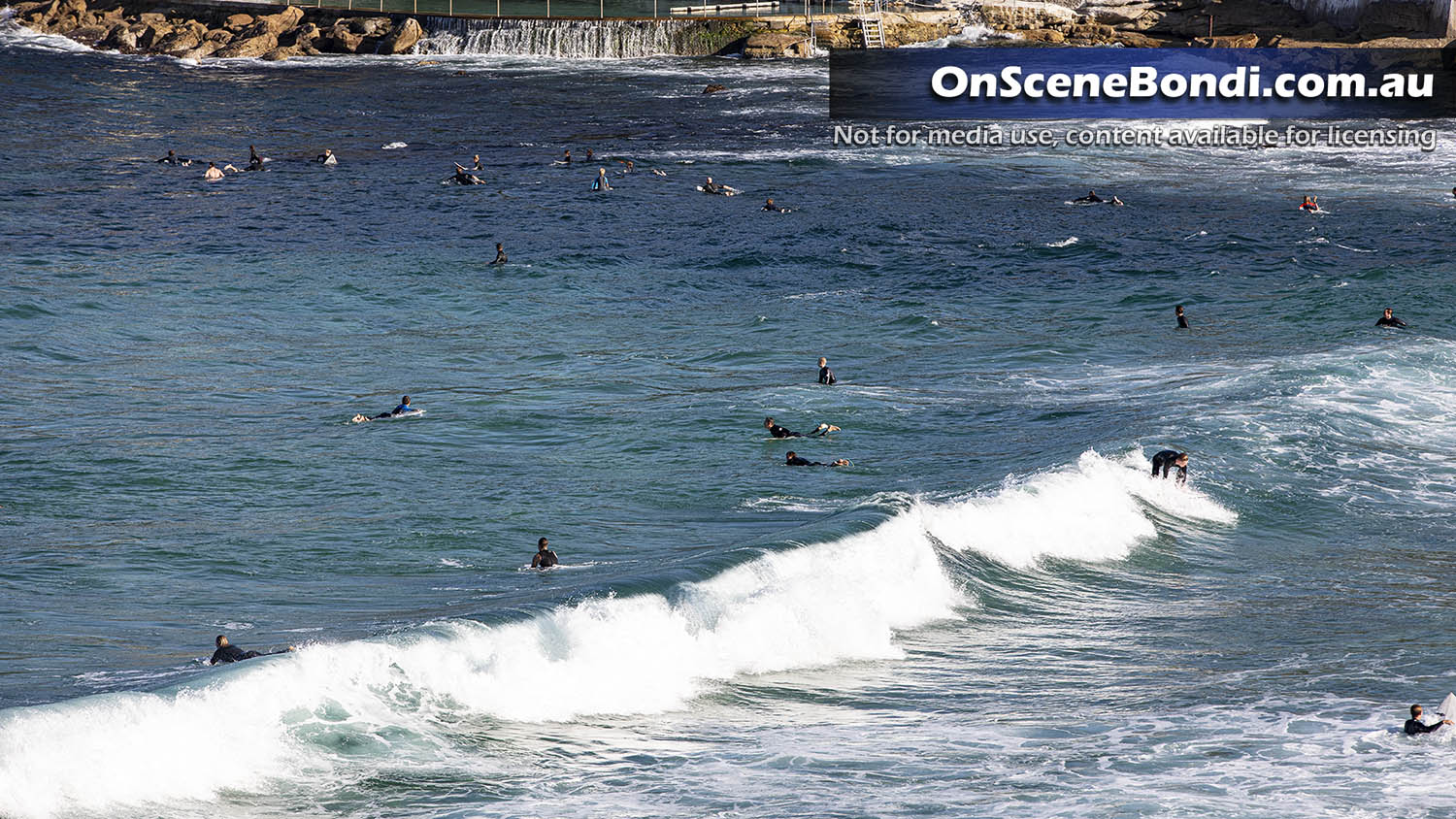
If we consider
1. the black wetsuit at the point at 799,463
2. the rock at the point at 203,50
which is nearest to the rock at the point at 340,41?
the rock at the point at 203,50

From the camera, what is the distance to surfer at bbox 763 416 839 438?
29594 millimetres

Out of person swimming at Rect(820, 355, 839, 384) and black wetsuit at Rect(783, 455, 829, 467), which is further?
person swimming at Rect(820, 355, 839, 384)

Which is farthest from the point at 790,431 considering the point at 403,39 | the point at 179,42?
the point at 179,42

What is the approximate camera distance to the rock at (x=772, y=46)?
94.2 meters

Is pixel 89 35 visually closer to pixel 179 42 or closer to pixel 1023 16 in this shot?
pixel 179 42

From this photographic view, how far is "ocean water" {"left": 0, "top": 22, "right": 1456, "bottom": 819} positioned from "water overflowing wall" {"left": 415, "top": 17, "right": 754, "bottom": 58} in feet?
124

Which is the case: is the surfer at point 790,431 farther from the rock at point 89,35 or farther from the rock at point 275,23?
the rock at point 89,35

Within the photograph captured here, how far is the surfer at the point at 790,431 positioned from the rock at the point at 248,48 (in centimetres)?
7535

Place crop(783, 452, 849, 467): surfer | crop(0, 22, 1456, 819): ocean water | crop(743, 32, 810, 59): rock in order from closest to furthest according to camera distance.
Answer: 1. crop(0, 22, 1456, 819): ocean water
2. crop(783, 452, 849, 467): surfer
3. crop(743, 32, 810, 59): rock

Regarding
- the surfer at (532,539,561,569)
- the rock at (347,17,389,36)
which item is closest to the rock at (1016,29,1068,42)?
the rock at (347,17,389,36)

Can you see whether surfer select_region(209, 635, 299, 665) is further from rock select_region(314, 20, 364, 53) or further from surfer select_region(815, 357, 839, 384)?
rock select_region(314, 20, 364, 53)

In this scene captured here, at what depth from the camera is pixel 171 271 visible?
4528cm

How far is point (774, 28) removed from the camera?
9475cm

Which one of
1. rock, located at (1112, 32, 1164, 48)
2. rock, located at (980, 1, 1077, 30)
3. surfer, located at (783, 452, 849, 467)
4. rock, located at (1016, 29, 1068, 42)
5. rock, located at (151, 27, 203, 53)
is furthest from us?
rock, located at (980, 1, 1077, 30)
